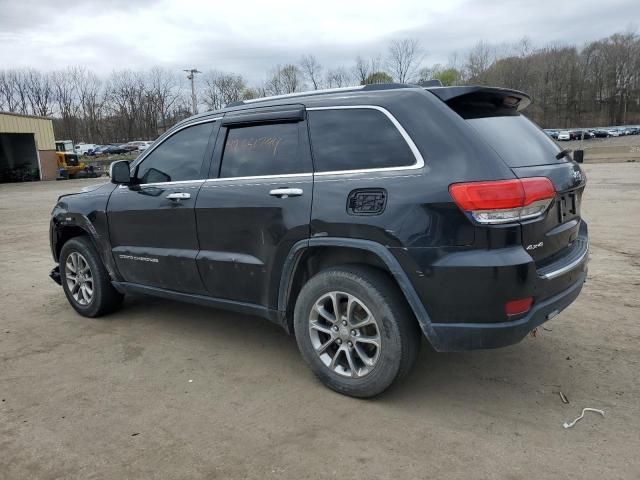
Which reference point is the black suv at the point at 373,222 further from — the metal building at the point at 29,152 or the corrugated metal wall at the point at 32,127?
the metal building at the point at 29,152

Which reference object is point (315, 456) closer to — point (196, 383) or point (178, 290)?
point (196, 383)

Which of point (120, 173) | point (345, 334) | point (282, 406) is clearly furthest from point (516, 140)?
point (120, 173)

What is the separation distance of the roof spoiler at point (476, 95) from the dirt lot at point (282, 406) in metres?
1.84

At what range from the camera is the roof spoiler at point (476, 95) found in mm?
3141

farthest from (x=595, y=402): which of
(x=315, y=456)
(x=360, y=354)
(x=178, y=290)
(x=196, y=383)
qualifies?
(x=178, y=290)

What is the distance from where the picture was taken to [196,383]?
142 inches

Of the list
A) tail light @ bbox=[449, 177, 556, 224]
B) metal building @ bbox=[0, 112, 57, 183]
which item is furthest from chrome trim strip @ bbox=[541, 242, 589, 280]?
metal building @ bbox=[0, 112, 57, 183]

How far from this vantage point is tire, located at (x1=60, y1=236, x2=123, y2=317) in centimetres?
494

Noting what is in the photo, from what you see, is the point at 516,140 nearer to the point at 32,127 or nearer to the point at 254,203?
the point at 254,203

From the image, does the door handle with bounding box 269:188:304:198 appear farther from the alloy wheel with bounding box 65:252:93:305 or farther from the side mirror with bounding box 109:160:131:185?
the alloy wheel with bounding box 65:252:93:305

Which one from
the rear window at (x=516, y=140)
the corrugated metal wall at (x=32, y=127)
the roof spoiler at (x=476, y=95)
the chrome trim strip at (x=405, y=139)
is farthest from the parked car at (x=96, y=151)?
the rear window at (x=516, y=140)

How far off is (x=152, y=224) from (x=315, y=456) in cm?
245

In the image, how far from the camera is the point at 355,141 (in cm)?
326

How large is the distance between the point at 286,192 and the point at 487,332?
1518mm
